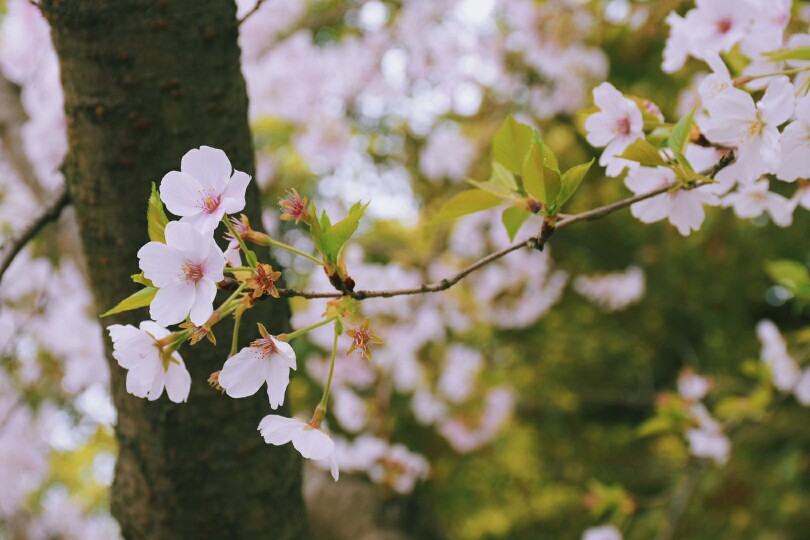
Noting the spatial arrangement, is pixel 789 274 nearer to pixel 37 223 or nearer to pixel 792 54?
pixel 792 54

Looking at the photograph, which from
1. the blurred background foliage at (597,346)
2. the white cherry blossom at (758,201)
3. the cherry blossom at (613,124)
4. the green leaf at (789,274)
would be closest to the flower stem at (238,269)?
the cherry blossom at (613,124)

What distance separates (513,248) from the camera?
55 centimetres

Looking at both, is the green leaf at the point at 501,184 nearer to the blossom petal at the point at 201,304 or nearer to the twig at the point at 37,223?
the blossom petal at the point at 201,304

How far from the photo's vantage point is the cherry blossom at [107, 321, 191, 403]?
1.71 feet

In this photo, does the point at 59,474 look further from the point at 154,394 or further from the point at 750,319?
the point at 154,394

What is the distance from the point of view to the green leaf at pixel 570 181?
23.0 inches

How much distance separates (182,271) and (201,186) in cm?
7

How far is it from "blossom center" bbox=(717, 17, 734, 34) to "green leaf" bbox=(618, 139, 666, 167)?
25 centimetres

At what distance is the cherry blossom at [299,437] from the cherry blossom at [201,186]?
169 millimetres

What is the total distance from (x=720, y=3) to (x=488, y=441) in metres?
2.73

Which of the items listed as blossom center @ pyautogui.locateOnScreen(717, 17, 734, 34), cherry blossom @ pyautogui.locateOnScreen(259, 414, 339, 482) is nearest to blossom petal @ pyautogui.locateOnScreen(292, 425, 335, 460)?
cherry blossom @ pyautogui.locateOnScreen(259, 414, 339, 482)

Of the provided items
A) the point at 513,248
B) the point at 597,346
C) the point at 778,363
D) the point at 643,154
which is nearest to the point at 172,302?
the point at 513,248

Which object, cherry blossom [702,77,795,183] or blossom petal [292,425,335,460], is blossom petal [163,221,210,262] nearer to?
blossom petal [292,425,335,460]

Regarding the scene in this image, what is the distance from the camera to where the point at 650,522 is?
8.19 feet
